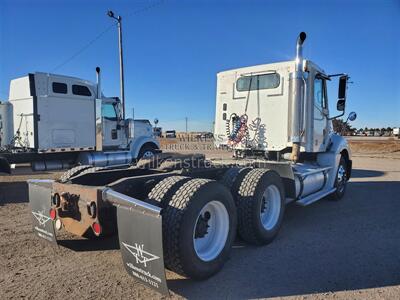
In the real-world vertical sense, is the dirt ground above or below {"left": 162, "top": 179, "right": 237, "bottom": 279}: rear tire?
below

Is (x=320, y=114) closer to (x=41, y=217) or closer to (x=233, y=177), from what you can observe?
(x=233, y=177)

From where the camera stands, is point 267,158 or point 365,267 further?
point 267,158

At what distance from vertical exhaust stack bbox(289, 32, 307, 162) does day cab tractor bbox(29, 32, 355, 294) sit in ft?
0.06

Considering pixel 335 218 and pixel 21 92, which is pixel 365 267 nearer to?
pixel 335 218

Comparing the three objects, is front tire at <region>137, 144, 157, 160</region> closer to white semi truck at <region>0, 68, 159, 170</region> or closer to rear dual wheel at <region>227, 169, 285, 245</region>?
white semi truck at <region>0, 68, 159, 170</region>

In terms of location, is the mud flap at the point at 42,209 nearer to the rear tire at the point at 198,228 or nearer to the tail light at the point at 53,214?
the tail light at the point at 53,214

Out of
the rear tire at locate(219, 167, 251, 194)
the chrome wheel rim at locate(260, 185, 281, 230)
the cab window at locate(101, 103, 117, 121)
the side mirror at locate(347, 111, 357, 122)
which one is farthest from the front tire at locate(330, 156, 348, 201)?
the cab window at locate(101, 103, 117, 121)

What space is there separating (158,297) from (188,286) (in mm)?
371

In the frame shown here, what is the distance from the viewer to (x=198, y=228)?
3.48m

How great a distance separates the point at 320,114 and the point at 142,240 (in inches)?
A: 211

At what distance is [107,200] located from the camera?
3.34m

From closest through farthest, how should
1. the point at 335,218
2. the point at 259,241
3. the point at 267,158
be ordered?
the point at 259,241 < the point at 335,218 < the point at 267,158

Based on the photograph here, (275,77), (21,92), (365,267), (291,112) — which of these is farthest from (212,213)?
(21,92)

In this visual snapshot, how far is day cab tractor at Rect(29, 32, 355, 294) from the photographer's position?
3.15 meters
